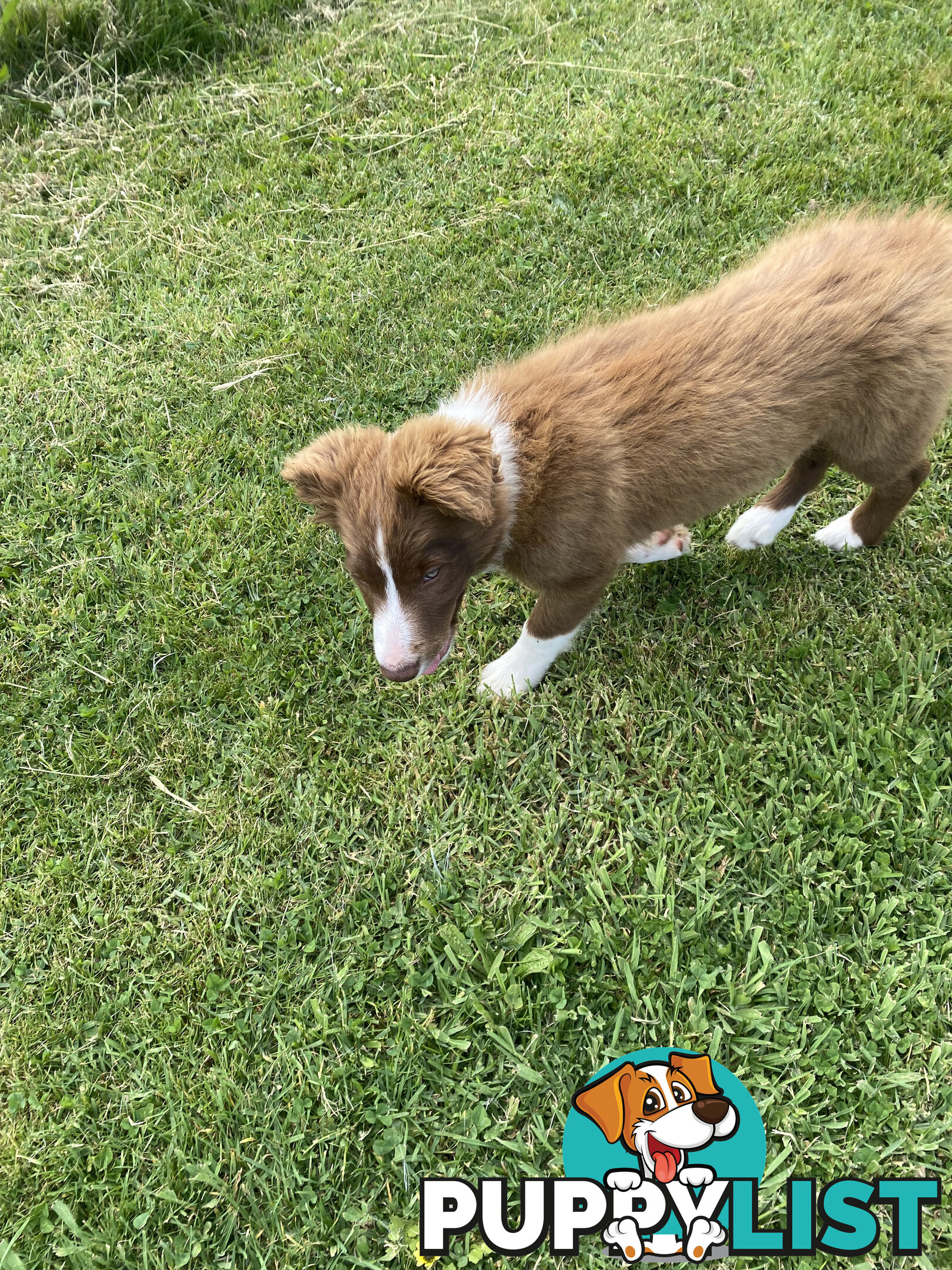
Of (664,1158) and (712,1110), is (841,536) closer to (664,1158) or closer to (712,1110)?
(712,1110)

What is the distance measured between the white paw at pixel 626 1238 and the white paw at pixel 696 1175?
192 millimetres

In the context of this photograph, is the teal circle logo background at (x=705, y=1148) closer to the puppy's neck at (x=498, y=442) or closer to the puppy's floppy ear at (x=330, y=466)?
the puppy's neck at (x=498, y=442)

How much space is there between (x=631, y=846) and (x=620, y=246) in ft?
12.0

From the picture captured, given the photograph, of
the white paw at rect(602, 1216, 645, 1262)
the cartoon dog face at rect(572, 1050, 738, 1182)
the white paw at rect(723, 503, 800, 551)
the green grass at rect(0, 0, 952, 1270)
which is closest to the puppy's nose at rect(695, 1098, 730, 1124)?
the cartoon dog face at rect(572, 1050, 738, 1182)

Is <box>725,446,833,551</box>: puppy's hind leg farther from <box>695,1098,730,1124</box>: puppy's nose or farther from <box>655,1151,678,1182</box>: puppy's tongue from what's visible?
<box>655,1151,678,1182</box>: puppy's tongue

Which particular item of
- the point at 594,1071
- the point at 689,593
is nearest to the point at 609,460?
the point at 689,593

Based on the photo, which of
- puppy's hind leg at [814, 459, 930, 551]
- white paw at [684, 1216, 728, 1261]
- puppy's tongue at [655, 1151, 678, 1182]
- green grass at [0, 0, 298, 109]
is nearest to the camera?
white paw at [684, 1216, 728, 1261]

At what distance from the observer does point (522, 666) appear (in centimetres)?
332

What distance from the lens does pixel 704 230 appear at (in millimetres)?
4555

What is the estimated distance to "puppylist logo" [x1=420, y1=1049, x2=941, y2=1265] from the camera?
216cm

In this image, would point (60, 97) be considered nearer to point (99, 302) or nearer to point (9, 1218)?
point (99, 302)

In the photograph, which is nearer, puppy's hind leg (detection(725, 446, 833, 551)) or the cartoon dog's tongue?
the cartoon dog's tongue

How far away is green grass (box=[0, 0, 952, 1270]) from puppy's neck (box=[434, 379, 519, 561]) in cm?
92

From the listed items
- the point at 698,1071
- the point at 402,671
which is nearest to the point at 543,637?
the point at 402,671
